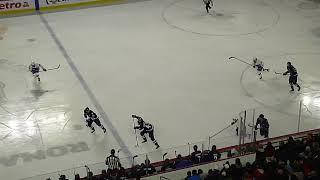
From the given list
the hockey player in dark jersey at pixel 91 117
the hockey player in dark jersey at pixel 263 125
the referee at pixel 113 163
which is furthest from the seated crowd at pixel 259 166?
the hockey player in dark jersey at pixel 91 117

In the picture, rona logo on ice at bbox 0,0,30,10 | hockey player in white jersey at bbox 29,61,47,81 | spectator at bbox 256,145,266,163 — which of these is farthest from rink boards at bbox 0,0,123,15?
spectator at bbox 256,145,266,163

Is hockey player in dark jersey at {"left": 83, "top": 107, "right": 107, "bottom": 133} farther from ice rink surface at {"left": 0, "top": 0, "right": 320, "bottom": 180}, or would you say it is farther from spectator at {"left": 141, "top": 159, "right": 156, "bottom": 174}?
spectator at {"left": 141, "top": 159, "right": 156, "bottom": 174}

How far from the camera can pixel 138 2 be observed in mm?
23609

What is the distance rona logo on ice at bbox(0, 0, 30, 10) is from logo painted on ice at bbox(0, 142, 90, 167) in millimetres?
11244

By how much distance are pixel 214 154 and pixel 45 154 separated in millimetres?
4214

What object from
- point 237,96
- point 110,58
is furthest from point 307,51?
point 110,58

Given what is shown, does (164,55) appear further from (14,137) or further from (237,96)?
(14,137)

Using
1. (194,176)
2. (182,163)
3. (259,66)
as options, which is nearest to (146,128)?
(182,163)

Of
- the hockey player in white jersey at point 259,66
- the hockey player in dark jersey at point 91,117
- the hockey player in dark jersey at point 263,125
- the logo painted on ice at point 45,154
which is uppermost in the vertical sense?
the hockey player in white jersey at point 259,66

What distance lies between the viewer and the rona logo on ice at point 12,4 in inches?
877

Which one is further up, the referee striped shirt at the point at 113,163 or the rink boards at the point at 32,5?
Result: the rink boards at the point at 32,5

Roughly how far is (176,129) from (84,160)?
254 centimetres

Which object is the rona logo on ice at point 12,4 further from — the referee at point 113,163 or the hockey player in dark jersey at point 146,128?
the referee at point 113,163

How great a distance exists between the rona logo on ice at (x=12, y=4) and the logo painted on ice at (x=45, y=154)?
36.9ft
